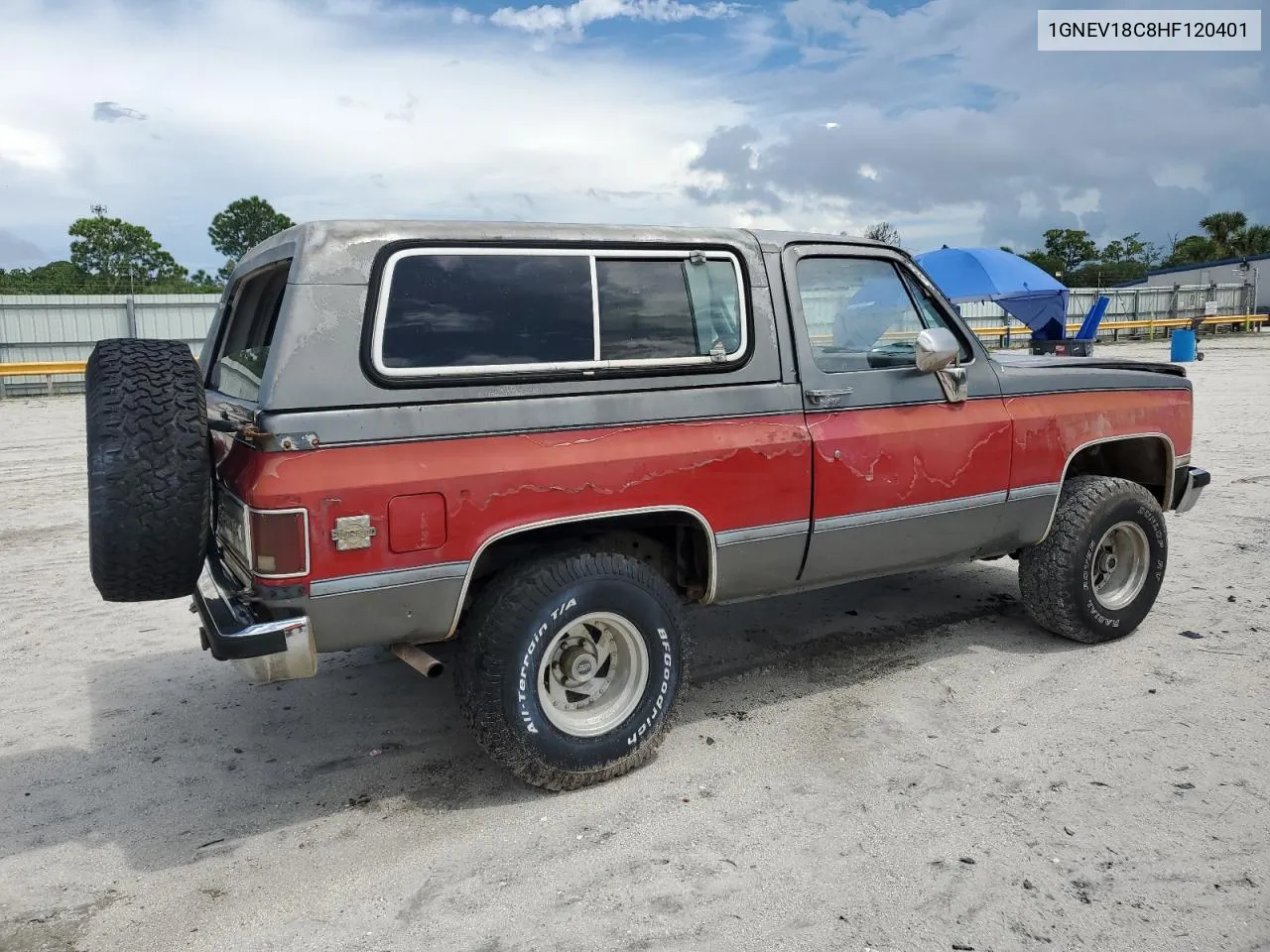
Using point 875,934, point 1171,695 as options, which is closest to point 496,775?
Answer: point 875,934

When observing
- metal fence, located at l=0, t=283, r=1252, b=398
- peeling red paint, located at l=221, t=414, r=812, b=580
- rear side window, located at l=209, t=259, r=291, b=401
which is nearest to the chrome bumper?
peeling red paint, located at l=221, t=414, r=812, b=580

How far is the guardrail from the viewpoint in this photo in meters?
19.8

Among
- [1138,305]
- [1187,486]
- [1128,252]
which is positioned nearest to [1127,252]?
[1128,252]

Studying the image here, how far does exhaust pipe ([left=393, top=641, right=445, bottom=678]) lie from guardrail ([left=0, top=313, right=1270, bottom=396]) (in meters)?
19.7

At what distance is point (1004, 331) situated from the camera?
3053cm

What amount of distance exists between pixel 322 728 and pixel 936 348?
3180 millimetres

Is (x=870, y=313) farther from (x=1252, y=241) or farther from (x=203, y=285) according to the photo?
(x=1252, y=241)

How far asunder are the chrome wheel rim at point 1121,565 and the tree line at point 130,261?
4.67 metres

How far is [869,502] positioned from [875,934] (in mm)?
1884

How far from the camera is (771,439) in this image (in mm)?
3820

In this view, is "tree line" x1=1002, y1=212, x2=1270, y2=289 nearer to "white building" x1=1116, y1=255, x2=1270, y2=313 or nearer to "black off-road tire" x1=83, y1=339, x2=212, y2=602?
"white building" x1=1116, y1=255, x2=1270, y2=313

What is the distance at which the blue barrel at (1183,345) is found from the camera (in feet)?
74.8

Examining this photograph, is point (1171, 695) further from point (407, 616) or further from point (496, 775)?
point (407, 616)

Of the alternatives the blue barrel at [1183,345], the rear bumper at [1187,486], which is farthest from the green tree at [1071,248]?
the rear bumper at [1187,486]
